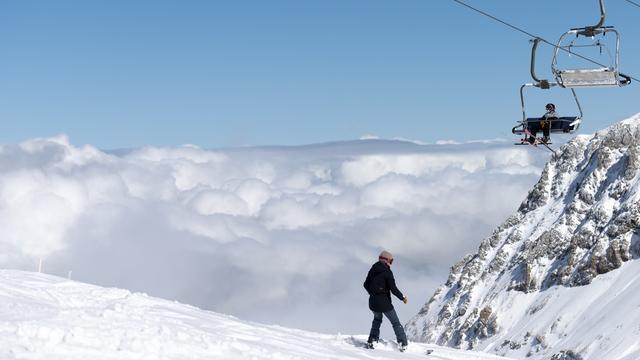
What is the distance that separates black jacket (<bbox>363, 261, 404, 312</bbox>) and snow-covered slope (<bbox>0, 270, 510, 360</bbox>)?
1.06m

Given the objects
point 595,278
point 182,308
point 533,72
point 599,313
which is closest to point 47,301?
point 182,308

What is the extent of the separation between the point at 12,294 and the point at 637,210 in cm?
17125

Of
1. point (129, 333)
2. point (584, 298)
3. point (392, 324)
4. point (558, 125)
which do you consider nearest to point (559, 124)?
point (558, 125)

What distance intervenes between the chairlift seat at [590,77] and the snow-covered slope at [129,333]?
747cm

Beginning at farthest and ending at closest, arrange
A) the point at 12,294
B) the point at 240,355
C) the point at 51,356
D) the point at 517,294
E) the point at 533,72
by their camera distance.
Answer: the point at 517,294
the point at 533,72
the point at 12,294
the point at 240,355
the point at 51,356

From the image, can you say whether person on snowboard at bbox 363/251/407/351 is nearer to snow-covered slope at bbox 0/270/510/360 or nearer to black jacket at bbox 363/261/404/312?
black jacket at bbox 363/261/404/312

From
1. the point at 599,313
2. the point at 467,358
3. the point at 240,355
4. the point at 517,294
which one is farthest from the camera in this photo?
the point at 517,294

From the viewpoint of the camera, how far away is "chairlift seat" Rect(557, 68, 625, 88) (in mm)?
21609

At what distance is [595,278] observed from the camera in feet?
559

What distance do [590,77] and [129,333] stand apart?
13.4 metres

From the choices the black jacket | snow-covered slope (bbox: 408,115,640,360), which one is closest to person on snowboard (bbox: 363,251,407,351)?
the black jacket

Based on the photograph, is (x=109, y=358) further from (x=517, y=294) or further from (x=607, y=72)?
(x=517, y=294)

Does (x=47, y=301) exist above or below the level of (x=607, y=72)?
below

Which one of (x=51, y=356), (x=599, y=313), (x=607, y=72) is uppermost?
(x=599, y=313)
